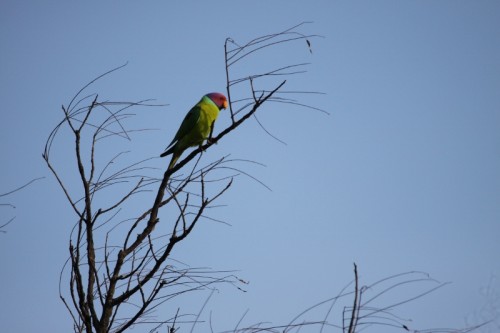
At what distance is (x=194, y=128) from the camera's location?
4742 millimetres

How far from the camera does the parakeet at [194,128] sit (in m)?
4.47

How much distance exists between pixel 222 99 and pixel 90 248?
3.82 metres

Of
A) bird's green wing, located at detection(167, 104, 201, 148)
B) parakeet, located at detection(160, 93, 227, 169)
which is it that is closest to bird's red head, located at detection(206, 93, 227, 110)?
parakeet, located at detection(160, 93, 227, 169)

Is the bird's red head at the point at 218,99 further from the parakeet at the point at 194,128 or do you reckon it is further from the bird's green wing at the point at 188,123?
the bird's green wing at the point at 188,123

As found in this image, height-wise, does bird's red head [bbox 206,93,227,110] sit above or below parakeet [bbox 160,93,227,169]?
above

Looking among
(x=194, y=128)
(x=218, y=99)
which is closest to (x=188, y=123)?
(x=194, y=128)

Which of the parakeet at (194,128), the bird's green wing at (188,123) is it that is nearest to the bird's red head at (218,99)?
the parakeet at (194,128)

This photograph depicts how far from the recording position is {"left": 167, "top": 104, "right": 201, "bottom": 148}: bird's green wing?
184 inches

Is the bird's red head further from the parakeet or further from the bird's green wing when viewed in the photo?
the bird's green wing

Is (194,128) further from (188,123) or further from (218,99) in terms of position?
(218,99)

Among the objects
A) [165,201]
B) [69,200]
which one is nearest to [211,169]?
[165,201]

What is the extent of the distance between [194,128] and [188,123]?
93 mm

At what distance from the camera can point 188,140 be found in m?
4.62

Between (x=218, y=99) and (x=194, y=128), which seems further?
(x=218, y=99)
